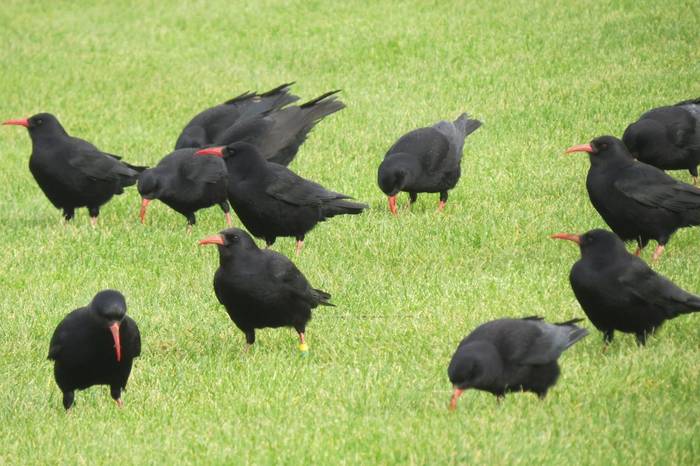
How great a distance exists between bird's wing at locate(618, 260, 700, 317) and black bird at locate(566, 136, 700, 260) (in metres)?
2.58

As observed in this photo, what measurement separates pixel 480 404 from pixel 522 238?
16.2 feet

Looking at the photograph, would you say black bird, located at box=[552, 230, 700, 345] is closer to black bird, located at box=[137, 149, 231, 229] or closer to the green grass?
the green grass

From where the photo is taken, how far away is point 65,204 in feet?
46.8

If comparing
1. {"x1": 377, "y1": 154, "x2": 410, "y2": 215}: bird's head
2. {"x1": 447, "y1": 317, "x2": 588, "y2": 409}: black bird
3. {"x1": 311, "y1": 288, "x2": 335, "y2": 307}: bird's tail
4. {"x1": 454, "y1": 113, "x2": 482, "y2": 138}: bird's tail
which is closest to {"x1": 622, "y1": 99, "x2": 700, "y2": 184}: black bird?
{"x1": 454, "y1": 113, "x2": 482, "y2": 138}: bird's tail

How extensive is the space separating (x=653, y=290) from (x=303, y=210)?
4.92 metres

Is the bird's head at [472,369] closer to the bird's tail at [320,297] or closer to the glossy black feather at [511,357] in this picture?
the glossy black feather at [511,357]

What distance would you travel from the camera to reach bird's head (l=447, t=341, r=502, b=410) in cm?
689

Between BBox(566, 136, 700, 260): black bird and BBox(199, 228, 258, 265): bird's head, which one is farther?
BBox(566, 136, 700, 260): black bird

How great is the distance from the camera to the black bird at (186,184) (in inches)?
545

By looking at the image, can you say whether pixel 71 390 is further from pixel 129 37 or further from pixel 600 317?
pixel 129 37

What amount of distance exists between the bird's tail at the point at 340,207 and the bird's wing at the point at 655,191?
2977 mm

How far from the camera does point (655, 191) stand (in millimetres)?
10758

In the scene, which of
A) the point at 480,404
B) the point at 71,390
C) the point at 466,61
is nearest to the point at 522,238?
the point at 480,404

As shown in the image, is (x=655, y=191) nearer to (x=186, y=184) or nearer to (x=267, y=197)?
(x=267, y=197)
